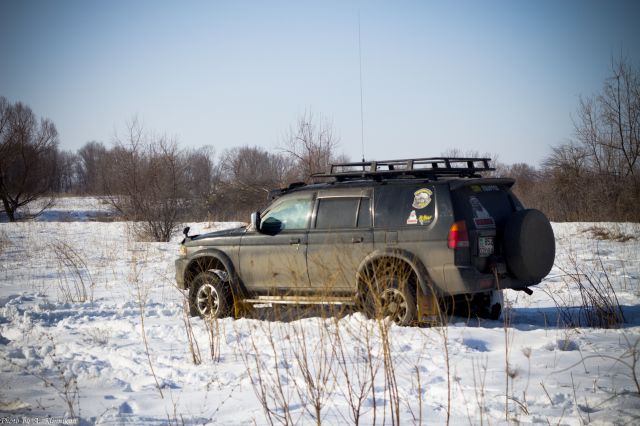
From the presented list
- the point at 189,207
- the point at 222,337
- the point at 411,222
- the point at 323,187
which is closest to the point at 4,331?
the point at 222,337

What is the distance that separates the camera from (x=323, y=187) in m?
6.61

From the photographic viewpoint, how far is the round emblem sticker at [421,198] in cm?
577

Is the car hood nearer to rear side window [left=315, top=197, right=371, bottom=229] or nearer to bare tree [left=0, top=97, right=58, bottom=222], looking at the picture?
rear side window [left=315, top=197, right=371, bottom=229]

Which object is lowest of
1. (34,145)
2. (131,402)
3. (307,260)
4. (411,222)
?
(131,402)

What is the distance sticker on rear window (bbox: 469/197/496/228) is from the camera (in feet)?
18.6

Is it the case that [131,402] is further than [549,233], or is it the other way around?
[549,233]

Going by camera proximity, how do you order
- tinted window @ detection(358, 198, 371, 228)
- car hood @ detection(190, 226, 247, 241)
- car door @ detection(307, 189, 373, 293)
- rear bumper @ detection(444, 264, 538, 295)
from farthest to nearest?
car hood @ detection(190, 226, 247, 241), tinted window @ detection(358, 198, 371, 228), car door @ detection(307, 189, 373, 293), rear bumper @ detection(444, 264, 538, 295)

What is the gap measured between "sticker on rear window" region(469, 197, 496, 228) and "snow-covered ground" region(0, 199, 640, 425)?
3.73 feet

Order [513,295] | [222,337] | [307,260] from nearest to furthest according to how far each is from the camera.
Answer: [222,337]
[307,260]
[513,295]

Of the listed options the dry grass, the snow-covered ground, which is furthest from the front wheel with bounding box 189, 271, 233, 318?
the dry grass

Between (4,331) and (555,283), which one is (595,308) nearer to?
(555,283)

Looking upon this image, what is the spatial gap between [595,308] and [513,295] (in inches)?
96.0

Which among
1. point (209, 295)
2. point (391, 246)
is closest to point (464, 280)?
point (391, 246)

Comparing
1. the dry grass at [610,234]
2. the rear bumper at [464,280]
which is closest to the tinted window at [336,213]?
the rear bumper at [464,280]
